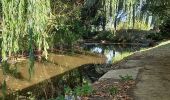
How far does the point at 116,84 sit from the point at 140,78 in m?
1.06

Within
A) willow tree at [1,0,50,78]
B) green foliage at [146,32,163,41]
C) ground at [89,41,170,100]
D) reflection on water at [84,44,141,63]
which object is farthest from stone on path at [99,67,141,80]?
green foliage at [146,32,163,41]

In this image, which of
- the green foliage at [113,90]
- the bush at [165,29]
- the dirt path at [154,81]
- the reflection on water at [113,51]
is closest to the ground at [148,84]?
the dirt path at [154,81]

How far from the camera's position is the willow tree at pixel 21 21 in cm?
759

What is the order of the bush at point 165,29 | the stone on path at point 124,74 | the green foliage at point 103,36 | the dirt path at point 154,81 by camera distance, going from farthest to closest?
the green foliage at point 103,36 → the bush at point 165,29 → the stone on path at point 124,74 → the dirt path at point 154,81

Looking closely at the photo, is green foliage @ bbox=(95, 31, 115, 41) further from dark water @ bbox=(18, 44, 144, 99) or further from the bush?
dark water @ bbox=(18, 44, 144, 99)

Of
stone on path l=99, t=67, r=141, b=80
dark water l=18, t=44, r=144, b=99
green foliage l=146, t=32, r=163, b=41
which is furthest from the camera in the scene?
green foliage l=146, t=32, r=163, b=41

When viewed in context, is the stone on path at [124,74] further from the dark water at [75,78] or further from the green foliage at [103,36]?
the green foliage at [103,36]

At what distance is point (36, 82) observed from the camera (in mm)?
15445

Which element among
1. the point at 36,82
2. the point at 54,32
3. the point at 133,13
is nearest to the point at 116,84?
the point at 133,13

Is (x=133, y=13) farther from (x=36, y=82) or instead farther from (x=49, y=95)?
(x=36, y=82)

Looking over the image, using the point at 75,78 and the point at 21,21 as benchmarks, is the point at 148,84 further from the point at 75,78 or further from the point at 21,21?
the point at 75,78

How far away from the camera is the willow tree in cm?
759

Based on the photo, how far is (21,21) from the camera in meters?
7.77

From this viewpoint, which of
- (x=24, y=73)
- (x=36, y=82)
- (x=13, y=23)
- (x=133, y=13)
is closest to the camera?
(x=13, y=23)
